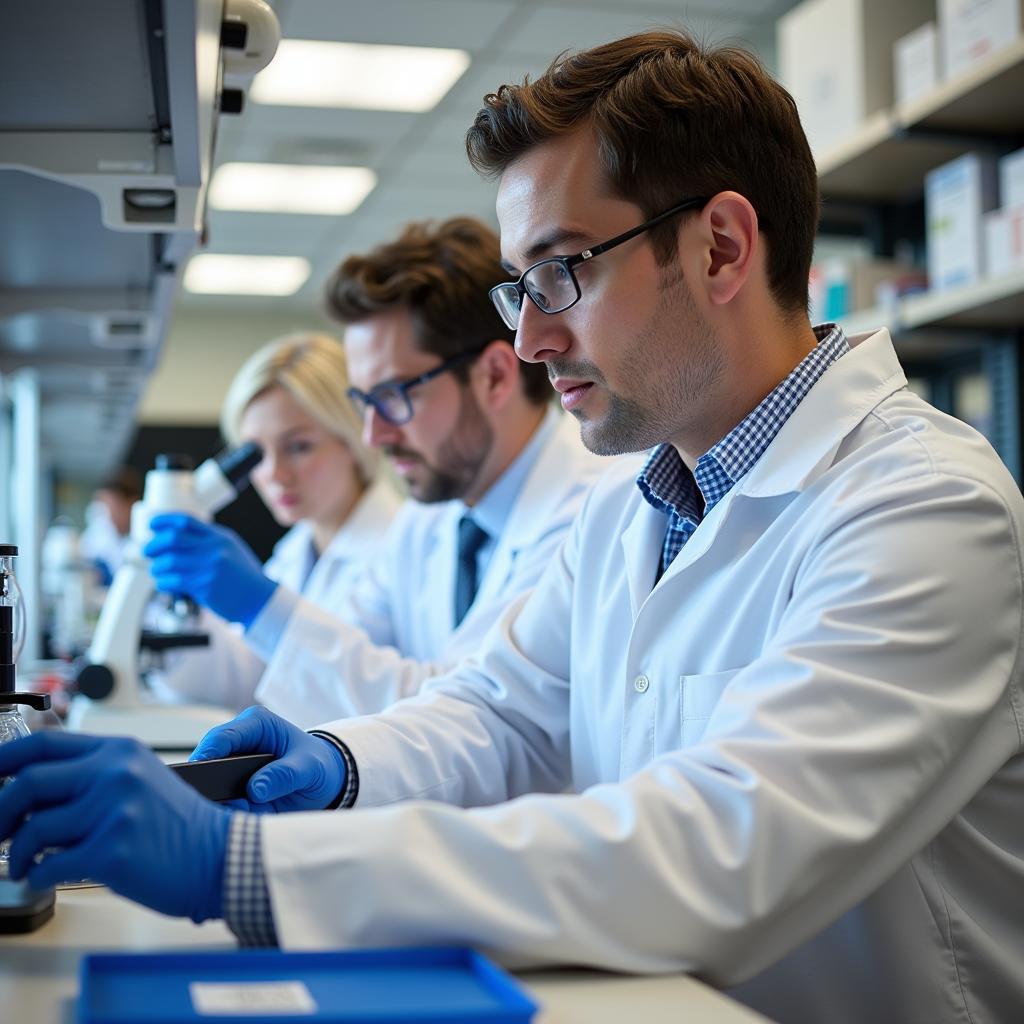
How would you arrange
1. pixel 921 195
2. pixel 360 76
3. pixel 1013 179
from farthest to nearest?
pixel 360 76 → pixel 921 195 → pixel 1013 179

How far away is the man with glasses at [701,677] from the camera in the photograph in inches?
33.3

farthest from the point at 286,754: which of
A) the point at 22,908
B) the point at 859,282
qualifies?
the point at 859,282

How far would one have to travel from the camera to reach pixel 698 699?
123 cm

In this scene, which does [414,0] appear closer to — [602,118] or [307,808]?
[602,118]

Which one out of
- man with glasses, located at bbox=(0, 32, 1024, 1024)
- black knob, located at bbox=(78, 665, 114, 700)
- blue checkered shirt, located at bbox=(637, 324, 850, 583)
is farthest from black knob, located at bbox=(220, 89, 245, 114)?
black knob, located at bbox=(78, 665, 114, 700)

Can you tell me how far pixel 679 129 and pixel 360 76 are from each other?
3.87 meters

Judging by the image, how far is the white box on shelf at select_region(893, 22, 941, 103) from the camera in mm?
2725

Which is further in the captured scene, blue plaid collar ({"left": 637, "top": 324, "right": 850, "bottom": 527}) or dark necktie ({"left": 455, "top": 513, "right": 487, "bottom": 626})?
dark necktie ({"left": 455, "top": 513, "right": 487, "bottom": 626})

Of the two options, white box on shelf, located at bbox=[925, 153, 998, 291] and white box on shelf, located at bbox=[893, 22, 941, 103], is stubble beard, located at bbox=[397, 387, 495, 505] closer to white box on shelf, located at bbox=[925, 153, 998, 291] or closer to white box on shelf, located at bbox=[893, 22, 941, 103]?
white box on shelf, located at bbox=[925, 153, 998, 291]

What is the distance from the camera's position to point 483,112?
4.82 feet

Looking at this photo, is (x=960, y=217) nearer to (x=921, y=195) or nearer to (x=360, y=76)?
(x=921, y=195)

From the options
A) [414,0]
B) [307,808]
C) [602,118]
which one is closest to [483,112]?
[602,118]

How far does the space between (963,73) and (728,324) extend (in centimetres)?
162

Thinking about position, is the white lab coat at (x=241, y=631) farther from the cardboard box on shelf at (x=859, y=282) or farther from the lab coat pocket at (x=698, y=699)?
the lab coat pocket at (x=698, y=699)
